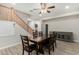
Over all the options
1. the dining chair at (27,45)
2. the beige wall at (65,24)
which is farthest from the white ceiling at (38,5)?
the dining chair at (27,45)

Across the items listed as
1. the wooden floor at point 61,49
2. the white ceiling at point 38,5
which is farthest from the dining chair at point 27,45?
the white ceiling at point 38,5

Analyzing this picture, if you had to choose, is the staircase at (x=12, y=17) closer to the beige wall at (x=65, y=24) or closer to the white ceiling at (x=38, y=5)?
the white ceiling at (x=38, y=5)

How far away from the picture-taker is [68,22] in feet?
5.53

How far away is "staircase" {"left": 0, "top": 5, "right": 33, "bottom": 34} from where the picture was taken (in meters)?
1.60

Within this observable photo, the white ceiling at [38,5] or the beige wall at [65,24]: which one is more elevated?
the white ceiling at [38,5]

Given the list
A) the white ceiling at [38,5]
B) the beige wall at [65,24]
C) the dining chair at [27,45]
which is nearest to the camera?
the white ceiling at [38,5]

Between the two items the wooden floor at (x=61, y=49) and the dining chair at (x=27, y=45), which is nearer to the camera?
the wooden floor at (x=61, y=49)

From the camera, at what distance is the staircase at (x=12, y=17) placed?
5.26 feet

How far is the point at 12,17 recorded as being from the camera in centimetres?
167

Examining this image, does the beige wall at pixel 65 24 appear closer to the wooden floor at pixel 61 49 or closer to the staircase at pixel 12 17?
the wooden floor at pixel 61 49

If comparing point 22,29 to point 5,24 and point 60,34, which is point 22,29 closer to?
point 5,24

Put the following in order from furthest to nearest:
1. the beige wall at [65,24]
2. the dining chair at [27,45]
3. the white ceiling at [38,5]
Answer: the dining chair at [27,45] < the beige wall at [65,24] < the white ceiling at [38,5]

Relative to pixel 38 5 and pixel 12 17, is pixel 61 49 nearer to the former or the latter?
pixel 38 5

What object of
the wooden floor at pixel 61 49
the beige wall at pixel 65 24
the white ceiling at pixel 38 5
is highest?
the white ceiling at pixel 38 5
